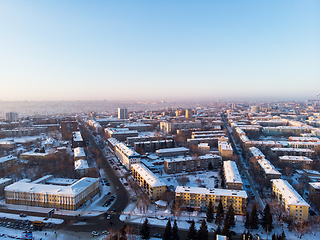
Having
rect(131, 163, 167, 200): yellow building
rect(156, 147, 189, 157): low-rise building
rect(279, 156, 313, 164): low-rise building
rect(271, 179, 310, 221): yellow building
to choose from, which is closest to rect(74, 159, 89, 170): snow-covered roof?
rect(131, 163, 167, 200): yellow building

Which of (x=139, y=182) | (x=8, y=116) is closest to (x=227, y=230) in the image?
(x=139, y=182)

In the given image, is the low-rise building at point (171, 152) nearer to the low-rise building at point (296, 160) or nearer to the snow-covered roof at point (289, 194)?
the low-rise building at point (296, 160)

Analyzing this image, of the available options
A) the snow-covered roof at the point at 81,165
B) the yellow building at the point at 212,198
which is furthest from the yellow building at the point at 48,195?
the yellow building at the point at 212,198

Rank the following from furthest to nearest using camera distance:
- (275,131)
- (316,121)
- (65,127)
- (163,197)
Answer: (316,121), (275,131), (65,127), (163,197)

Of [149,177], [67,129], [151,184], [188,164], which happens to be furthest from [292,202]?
[67,129]

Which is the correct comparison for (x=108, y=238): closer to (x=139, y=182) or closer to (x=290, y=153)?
(x=139, y=182)
